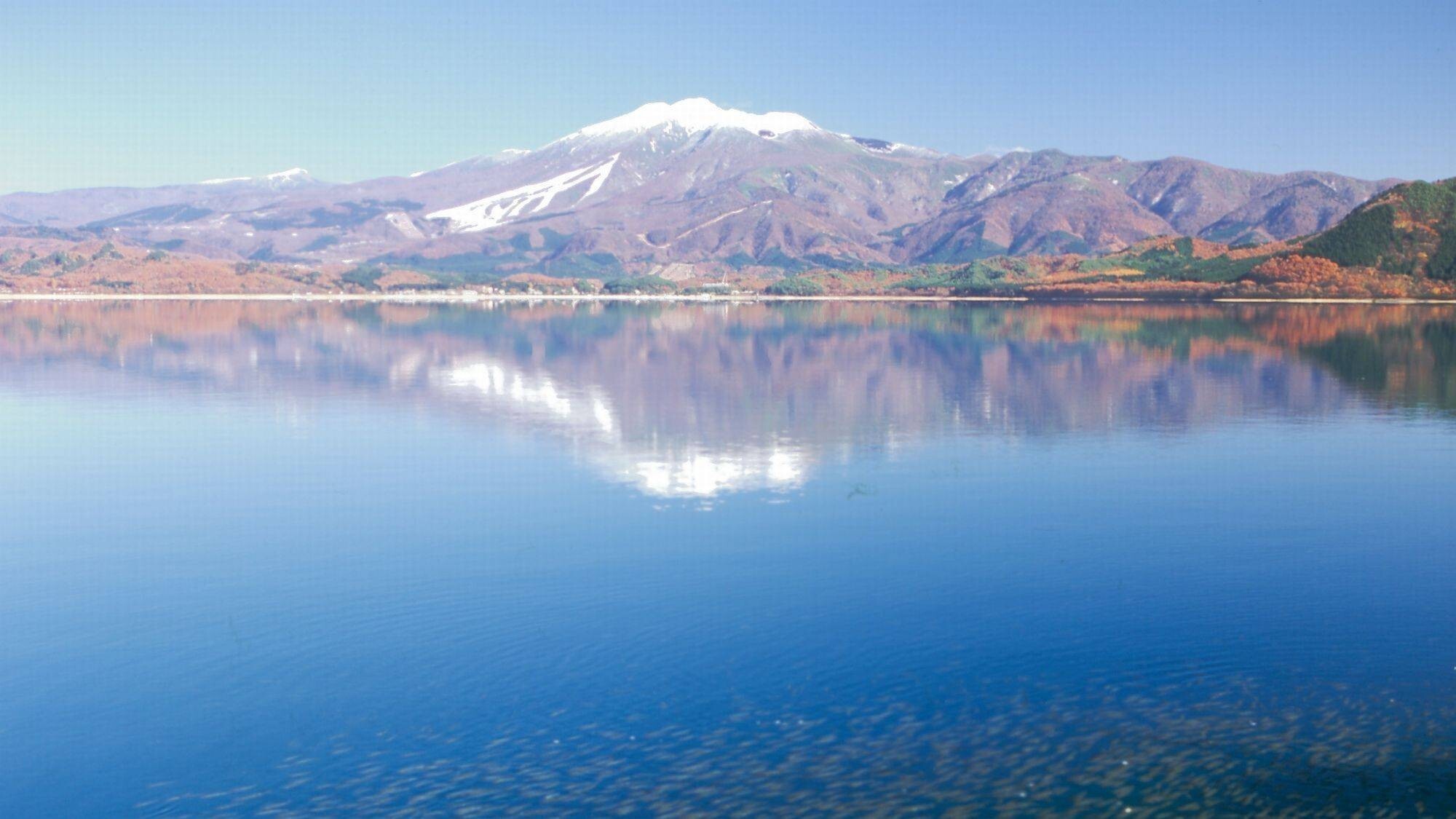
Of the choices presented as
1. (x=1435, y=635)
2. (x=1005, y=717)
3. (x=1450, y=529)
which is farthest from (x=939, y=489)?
(x=1005, y=717)

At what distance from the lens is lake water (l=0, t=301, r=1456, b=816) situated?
13.2 meters

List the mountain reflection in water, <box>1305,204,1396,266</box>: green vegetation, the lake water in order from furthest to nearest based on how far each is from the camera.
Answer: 1. <box>1305,204,1396,266</box>: green vegetation
2. the mountain reflection in water
3. the lake water

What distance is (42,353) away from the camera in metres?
71.8

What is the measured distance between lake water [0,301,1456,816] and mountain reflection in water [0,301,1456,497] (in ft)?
1.62

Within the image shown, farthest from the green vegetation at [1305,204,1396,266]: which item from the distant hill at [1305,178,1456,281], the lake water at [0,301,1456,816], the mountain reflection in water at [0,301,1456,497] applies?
the lake water at [0,301,1456,816]

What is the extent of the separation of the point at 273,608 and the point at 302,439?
1817 cm

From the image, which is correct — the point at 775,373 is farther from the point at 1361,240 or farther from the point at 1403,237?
the point at 1403,237

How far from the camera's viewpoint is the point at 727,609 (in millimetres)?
18812

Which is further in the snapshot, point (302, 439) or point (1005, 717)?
point (302, 439)

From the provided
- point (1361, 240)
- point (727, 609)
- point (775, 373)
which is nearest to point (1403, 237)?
point (1361, 240)

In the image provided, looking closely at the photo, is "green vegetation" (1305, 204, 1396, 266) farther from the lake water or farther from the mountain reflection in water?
the lake water

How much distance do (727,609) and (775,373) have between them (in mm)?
39969

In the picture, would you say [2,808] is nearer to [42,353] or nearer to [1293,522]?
[1293,522]

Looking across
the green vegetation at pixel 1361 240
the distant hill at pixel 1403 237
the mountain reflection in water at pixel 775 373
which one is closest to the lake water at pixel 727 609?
the mountain reflection in water at pixel 775 373
